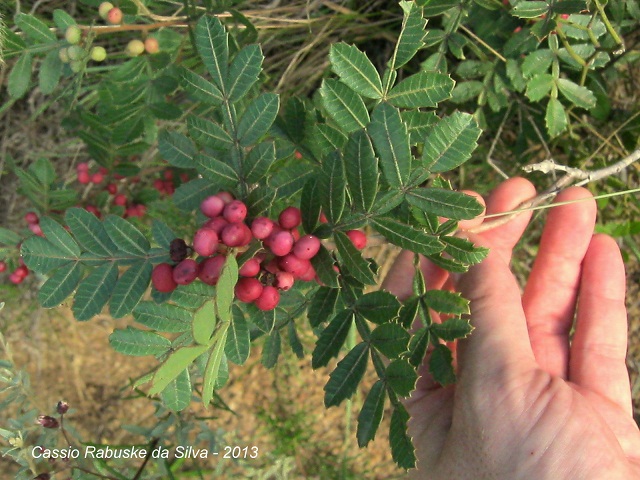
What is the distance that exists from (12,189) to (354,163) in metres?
2.59

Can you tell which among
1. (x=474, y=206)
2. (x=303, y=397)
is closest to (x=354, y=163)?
(x=474, y=206)

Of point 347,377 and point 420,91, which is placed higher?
point 420,91

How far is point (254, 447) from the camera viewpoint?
2713mm

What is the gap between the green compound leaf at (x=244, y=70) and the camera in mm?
1188

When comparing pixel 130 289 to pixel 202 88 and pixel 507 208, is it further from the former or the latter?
pixel 507 208

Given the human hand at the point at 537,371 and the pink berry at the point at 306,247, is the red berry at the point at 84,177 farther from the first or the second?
the pink berry at the point at 306,247

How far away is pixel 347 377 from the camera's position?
4.17ft

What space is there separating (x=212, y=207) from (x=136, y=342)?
12.0 inches

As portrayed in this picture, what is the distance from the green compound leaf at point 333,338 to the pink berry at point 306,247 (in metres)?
0.22

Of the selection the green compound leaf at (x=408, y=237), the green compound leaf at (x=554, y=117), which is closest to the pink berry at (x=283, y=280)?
the green compound leaf at (x=408, y=237)

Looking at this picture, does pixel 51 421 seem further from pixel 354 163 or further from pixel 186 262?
pixel 354 163

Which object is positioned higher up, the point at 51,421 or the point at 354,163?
the point at 354,163

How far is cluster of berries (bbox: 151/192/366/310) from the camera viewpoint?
1110mm

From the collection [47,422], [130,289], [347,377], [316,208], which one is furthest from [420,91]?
[47,422]
